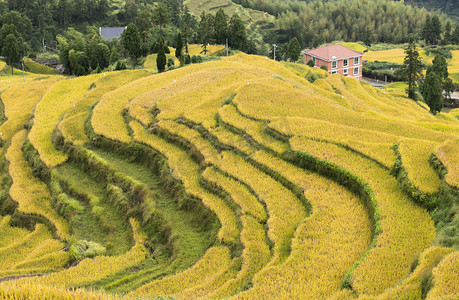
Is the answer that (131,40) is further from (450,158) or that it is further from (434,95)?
(450,158)

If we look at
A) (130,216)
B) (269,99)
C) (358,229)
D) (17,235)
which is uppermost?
(269,99)

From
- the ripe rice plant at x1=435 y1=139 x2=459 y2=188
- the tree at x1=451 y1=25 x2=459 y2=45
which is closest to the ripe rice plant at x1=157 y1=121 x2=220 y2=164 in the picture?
the ripe rice plant at x1=435 y1=139 x2=459 y2=188

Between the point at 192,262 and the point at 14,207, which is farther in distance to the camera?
the point at 14,207

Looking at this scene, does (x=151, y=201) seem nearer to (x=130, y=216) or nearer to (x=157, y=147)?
→ (x=130, y=216)

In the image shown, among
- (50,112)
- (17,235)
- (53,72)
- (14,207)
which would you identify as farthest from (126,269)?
(53,72)

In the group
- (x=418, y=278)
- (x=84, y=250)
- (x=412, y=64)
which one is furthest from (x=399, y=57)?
(x=418, y=278)

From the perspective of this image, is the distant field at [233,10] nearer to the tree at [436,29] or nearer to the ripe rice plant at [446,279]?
the tree at [436,29]
